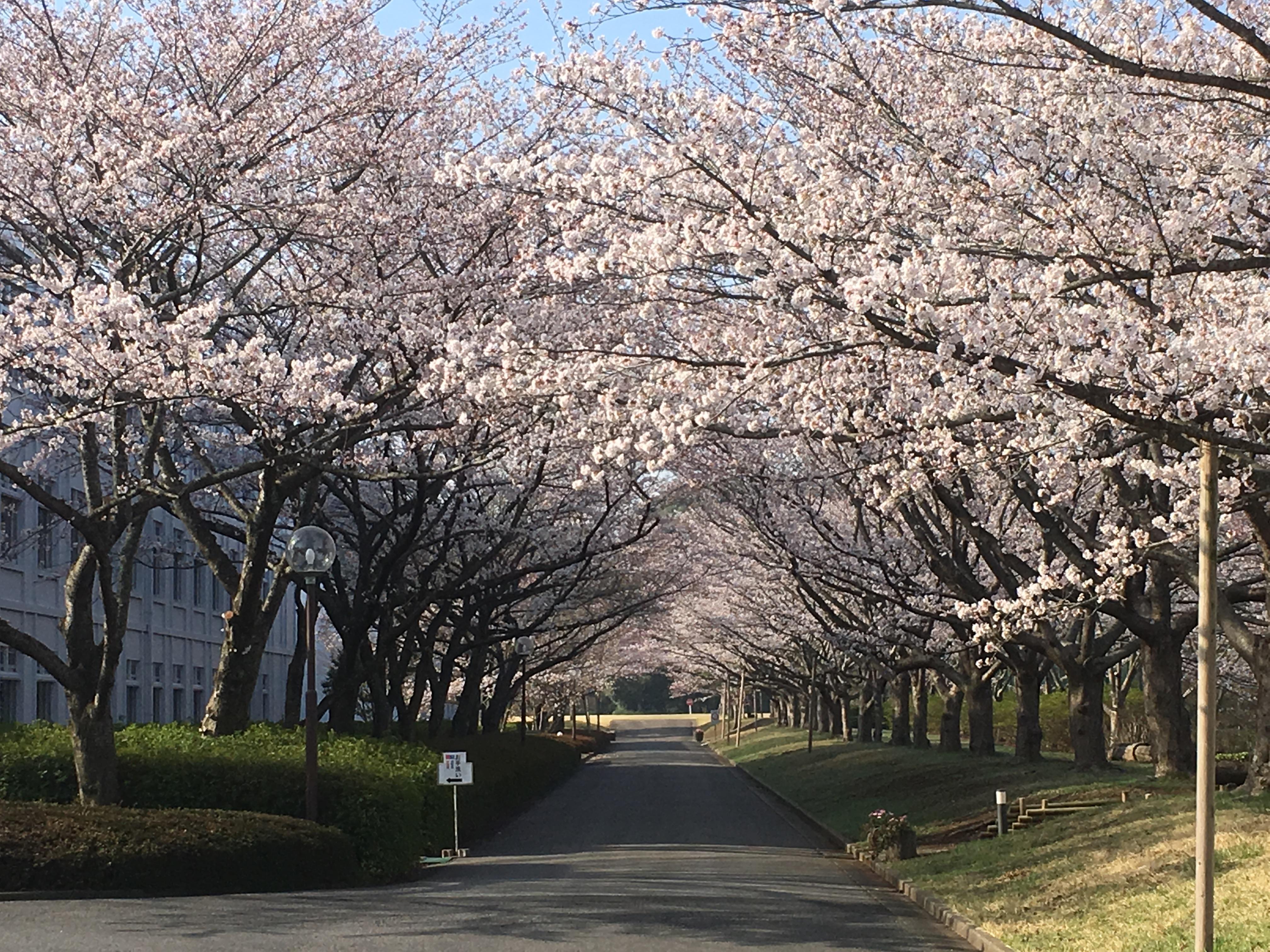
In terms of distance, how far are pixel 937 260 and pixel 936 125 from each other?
9.99 feet

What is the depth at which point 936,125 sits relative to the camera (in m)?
12.2

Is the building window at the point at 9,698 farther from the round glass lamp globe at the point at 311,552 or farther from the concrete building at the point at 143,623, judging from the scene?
the round glass lamp globe at the point at 311,552

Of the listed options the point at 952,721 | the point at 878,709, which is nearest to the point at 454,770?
the point at 952,721

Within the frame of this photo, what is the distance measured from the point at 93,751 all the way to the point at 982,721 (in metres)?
22.3

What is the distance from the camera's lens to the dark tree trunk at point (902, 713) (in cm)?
4331

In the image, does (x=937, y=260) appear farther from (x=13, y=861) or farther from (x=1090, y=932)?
(x=13, y=861)

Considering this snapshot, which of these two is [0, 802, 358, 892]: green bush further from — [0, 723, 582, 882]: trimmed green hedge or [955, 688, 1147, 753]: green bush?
[955, 688, 1147, 753]: green bush

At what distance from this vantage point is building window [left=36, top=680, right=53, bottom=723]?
32688 mm

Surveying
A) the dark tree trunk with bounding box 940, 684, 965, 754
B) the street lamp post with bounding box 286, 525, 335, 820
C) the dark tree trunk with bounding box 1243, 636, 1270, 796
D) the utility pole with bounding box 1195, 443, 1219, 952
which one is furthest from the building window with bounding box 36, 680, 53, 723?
the utility pole with bounding box 1195, 443, 1219, 952

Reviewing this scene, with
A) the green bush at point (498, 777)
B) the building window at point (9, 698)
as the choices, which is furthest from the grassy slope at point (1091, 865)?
the building window at point (9, 698)

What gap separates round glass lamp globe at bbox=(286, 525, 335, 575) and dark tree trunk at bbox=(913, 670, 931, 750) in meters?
27.4

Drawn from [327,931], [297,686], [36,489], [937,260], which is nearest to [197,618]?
[297,686]

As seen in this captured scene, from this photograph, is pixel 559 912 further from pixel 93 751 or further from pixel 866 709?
pixel 866 709

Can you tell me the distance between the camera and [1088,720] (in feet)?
85.5
